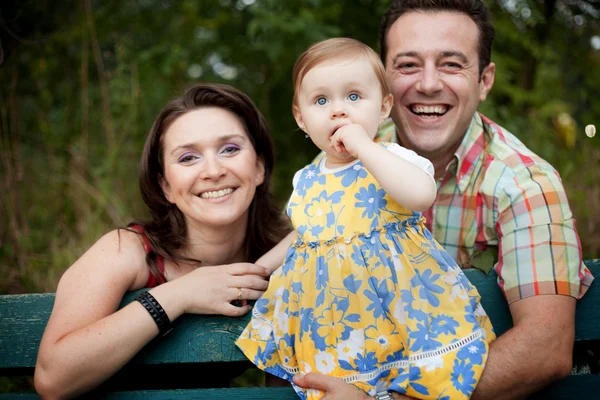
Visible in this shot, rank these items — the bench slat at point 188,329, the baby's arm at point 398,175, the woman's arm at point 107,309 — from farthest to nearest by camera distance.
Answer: the bench slat at point 188,329, the woman's arm at point 107,309, the baby's arm at point 398,175

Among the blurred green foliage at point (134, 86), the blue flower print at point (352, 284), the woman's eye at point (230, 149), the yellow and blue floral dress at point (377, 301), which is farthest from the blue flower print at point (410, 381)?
the blurred green foliage at point (134, 86)

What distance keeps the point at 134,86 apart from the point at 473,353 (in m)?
3.31

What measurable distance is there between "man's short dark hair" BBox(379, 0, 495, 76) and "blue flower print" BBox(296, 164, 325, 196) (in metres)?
1.01

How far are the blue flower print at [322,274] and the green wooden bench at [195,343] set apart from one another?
1.54 ft

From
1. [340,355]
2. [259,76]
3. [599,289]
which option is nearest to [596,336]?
[599,289]

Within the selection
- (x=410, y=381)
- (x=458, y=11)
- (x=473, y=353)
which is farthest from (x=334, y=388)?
(x=458, y=11)

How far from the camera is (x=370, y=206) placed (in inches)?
72.1

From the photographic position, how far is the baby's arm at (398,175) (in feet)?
5.37

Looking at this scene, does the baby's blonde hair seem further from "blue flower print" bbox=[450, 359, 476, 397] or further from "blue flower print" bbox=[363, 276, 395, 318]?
"blue flower print" bbox=[450, 359, 476, 397]

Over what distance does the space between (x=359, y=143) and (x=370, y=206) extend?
0.23 m

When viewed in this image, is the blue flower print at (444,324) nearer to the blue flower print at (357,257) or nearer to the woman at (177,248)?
the blue flower print at (357,257)

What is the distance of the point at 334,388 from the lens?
1.78 meters

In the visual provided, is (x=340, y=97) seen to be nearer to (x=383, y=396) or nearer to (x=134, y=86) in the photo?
(x=383, y=396)

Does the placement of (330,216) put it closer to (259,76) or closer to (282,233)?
(282,233)
